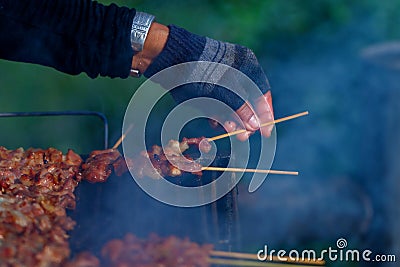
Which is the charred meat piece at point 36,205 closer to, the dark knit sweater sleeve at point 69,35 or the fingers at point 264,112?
the dark knit sweater sleeve at point 69,35

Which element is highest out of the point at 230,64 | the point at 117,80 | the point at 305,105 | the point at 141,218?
the point at 117,80

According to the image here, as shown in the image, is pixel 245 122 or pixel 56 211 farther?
pixel 245 122

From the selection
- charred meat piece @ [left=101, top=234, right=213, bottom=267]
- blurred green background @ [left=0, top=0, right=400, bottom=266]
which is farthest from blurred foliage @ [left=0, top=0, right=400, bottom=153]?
charred meat piece @ [left=101, top=234, right=213, bottom=267]

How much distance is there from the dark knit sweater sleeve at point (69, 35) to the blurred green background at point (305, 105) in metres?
2.43

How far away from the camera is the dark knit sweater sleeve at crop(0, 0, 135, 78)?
3.80m

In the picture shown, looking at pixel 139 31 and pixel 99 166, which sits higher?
pixel 139 31

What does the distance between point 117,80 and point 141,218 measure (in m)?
3.97

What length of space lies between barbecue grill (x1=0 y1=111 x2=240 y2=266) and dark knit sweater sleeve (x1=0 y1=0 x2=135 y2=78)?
3.32 ft

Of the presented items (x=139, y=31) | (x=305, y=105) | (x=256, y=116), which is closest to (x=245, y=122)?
(x=256, y=116)

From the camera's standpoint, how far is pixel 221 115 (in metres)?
4.05

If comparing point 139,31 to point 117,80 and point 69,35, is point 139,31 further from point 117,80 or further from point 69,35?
point 117,80

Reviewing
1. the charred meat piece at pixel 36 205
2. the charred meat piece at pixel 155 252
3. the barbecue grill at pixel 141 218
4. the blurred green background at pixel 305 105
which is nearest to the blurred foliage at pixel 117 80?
the blurred green background at pixel 305 105

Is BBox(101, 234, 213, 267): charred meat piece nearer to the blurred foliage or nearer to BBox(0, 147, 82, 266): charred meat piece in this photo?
BBox(0, 147, 82, 266): charred meat piece

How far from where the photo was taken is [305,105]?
21.8 feet
